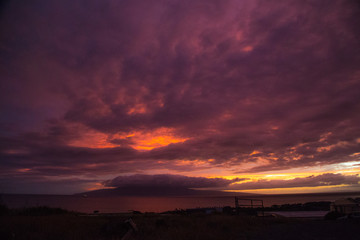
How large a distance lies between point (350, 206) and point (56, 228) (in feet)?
94.6

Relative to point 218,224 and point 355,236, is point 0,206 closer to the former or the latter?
point 218,224

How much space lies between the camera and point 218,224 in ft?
56.6

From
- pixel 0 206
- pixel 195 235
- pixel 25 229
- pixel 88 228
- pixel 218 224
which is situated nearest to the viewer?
pixel 195 235

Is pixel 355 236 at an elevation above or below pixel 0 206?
below

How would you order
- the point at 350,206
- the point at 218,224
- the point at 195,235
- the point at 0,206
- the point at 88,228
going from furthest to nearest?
the point at 350,206 < the point at 0,206 < the point at 218,224 < the point at 88,228 < the point at 195,235

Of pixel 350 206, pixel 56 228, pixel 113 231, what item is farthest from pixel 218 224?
pixel 350 206

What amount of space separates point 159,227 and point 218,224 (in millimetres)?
4405

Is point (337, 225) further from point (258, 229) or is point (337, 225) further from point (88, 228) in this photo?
point (88, 228)

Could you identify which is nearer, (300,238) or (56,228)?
(300,238)

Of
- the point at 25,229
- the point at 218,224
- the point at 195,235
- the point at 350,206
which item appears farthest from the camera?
the point at 350,206

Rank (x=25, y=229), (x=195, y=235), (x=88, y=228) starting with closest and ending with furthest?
1. (x=195, y=235)
2. (x=25, y=229)
3. (x=88, y=228)

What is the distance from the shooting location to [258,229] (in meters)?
16.2

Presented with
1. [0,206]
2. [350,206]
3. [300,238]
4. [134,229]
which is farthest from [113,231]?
[350,206]

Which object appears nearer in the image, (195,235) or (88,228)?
(195,235)
